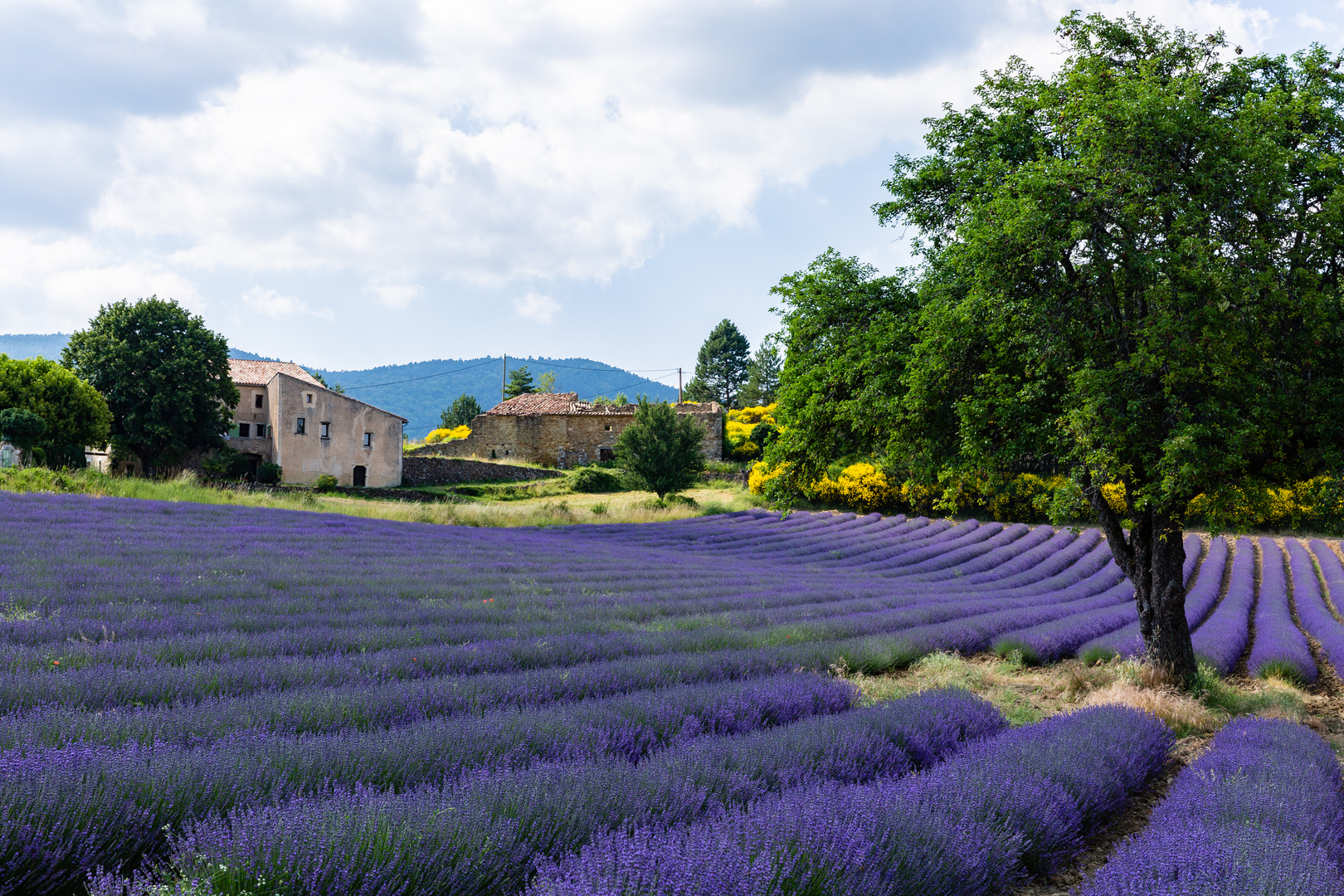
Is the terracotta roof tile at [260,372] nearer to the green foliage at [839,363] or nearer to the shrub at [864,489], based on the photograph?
the shrub at [864,489]

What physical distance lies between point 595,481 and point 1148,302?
3518cm

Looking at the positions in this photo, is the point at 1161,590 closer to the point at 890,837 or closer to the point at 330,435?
the point at 890,837

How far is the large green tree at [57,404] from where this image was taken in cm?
2856

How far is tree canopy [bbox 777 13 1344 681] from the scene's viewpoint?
20.5 ft

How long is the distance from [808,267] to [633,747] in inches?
259

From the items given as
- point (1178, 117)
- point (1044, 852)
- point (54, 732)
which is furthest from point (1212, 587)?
point (54, 732)

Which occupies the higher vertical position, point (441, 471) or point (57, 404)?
point (57, 404)

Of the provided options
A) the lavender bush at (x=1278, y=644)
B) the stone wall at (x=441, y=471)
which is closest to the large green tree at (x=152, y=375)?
the stone wall at (x=441, y=471)

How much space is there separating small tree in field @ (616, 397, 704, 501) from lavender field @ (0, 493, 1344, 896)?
21817mm

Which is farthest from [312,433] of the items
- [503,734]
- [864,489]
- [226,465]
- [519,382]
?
[503,734]

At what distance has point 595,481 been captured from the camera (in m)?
40.6

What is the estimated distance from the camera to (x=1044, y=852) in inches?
137

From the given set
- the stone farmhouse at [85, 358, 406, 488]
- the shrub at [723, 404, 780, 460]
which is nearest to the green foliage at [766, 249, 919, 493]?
the stone farmhouse at [85, 358, 406, 488]

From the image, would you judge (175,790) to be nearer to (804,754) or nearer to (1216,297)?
(804,754)
